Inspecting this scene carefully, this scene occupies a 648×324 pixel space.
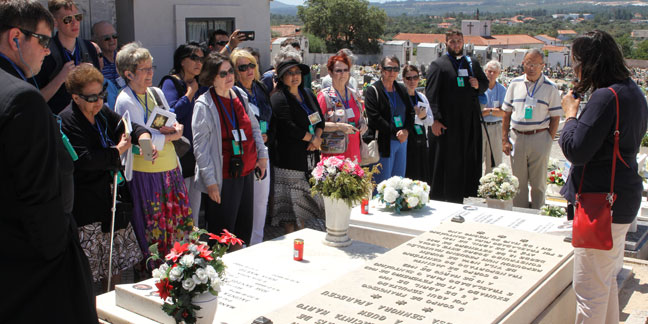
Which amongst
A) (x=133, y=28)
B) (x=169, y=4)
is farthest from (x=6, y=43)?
(x=169, y=4)

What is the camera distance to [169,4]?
970cm

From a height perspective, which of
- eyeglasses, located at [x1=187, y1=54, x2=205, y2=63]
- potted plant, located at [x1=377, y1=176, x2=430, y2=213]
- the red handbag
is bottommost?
potted plant, located at [x1=377, y1=176, x2=430, y2=213]

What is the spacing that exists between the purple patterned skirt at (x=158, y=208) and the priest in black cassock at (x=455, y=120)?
370 centimetres

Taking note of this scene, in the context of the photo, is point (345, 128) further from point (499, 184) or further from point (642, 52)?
point (642, 52)

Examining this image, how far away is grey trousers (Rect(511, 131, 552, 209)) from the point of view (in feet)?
24.4

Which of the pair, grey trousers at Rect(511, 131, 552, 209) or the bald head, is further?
grey trousers at Rect(511, 131, 552, 209)

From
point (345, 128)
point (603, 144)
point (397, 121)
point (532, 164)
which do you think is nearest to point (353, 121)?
point (345, 128)

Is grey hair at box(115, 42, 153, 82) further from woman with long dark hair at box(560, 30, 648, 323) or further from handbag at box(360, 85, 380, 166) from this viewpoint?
woman with long dark hair at box(560, 30, 648, 323)

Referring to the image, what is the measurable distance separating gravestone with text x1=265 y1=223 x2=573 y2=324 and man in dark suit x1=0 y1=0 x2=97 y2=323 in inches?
48.8

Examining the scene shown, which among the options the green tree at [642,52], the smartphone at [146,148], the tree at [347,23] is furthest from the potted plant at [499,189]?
the green tree at [642,52]

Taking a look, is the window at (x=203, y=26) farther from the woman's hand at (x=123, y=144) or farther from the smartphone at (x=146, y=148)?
the woman's hand at (x=123, y=144)

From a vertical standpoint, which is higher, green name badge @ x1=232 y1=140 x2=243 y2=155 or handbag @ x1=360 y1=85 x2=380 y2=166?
green name badge @ x1=232 y1=140 x2=243 y2=155

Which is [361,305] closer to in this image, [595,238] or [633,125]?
[595,238]

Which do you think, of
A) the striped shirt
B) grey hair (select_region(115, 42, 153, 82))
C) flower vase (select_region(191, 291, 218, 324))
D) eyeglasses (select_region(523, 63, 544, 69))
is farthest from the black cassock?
flower vase (select_region(191, 291, 218, 324))
